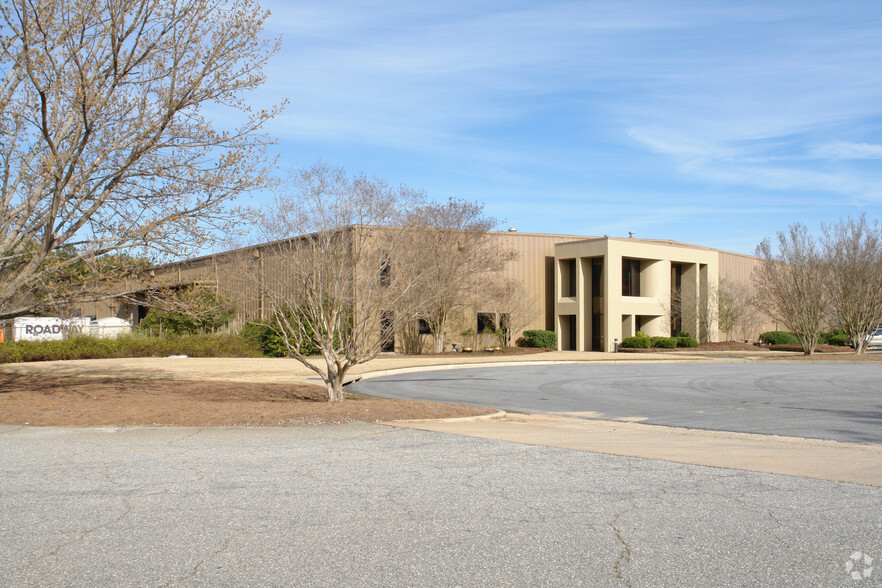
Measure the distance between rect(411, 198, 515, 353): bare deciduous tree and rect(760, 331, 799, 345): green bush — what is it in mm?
21841

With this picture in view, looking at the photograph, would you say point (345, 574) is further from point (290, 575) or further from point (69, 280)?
point (69, 280)

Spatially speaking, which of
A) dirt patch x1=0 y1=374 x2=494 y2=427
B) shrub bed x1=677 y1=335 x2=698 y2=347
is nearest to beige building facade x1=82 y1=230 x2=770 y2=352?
shrub bed x1=677 y1=335 x2=698 y2=347

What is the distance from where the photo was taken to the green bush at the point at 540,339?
40781 millimetres

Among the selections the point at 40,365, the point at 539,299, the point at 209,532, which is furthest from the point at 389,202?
the point at 539,299

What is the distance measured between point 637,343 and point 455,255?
41.2 ft

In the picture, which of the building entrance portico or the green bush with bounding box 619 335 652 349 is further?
the building entrance portico

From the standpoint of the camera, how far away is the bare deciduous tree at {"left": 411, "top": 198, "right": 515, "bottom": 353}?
33188 millimetres

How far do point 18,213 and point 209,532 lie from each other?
1133 cm

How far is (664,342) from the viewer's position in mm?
40844

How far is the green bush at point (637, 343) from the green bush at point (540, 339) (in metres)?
3.88

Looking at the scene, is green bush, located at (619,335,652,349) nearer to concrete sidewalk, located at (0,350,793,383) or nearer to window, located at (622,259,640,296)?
window, located at (622,259,640,296)

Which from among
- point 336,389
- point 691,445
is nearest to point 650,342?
point 336,389

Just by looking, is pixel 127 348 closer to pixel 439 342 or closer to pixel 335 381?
pixel 439 342

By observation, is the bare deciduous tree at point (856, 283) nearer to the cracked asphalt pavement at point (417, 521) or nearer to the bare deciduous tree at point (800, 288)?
the bare deciduous tree at point (800, 288)
